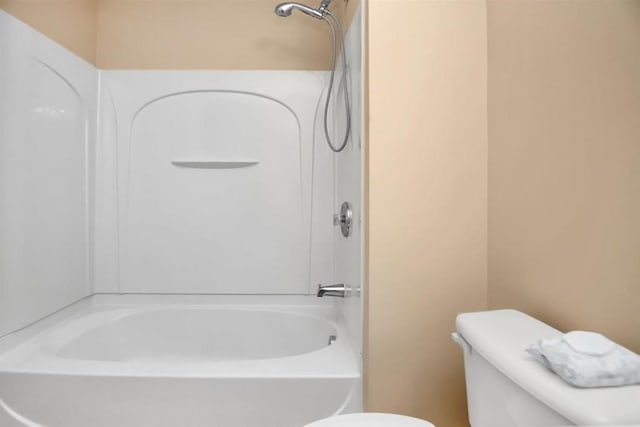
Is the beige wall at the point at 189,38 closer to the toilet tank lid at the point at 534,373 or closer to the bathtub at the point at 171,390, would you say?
the bathtub at the point at 171,390

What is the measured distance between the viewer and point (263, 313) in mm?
2105

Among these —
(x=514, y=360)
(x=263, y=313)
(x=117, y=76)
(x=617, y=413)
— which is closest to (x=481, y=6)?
(x=514, y=360)

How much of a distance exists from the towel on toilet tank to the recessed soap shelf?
169 cm

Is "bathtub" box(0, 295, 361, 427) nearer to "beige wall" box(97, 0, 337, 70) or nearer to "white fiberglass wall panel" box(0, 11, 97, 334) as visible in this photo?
"white fiberglass wall panel" box(0, 11, 97, 334)

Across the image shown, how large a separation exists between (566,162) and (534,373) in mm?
513

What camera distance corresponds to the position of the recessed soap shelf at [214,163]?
2.16 m

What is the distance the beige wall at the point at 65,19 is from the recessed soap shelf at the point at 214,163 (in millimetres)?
662

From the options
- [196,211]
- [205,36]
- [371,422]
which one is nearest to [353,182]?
[371,422]

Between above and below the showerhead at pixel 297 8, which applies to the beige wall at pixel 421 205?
below

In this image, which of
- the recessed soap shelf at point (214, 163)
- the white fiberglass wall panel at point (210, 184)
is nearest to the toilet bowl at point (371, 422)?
the white fiberglass wall panel at point (210, 184)

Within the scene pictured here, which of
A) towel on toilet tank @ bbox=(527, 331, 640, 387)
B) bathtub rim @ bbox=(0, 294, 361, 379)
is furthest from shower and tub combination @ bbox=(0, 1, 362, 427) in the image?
towel on toilet tank @ bbox=(527, 331, 640, 387)

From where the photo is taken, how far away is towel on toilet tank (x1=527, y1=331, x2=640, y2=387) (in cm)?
69

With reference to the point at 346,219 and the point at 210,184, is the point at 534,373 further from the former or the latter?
the point at 210,184

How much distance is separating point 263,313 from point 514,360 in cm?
145
